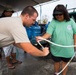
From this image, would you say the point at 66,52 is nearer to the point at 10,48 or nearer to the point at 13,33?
the point at 13,33

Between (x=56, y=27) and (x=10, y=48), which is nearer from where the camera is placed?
(x=56, y=27)

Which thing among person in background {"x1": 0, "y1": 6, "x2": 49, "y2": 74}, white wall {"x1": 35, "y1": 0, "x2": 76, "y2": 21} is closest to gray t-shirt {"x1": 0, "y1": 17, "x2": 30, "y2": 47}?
person in background {"x1": 0, "y1": 6, "x2": 49, "y2": 74}

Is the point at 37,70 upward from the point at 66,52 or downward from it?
downward

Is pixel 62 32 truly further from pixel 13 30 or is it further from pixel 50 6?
pixel 50 6

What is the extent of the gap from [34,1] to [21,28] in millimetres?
2918

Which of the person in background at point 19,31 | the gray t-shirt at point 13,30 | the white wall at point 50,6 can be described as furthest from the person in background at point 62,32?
the white wall at point 50,6

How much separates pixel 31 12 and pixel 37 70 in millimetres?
1804

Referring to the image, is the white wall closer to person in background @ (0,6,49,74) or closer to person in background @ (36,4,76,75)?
person in background @ (36,4,76,75)

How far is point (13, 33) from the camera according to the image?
4.85 feet

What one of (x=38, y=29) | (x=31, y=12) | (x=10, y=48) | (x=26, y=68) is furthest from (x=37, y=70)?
(x=31, y=12)

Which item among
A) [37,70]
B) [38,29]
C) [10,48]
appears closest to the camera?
[37,70]

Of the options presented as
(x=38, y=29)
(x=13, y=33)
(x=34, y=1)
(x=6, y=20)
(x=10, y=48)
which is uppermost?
(x=34, y=1)

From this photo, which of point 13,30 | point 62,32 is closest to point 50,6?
point 62,32

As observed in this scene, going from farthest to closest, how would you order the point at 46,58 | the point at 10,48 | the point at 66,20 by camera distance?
the point at 46,58, the point at 10,48, the point at 66,20
